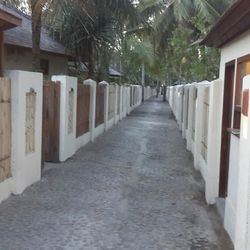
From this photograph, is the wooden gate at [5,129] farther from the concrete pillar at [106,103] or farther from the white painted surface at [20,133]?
the concrete pillar at [106,103]

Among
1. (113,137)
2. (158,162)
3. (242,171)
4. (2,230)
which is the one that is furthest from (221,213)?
(113,137)

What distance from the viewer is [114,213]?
6750 mm

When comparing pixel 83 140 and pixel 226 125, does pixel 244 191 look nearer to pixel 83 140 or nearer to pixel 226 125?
pixel 226 125

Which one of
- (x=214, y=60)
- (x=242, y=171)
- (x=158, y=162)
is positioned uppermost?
(x=214, y=60)

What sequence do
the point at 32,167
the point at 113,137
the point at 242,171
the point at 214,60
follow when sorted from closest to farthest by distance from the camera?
the point at 242,171, the point at 32,167, the point at 113,137, the point at 214,60

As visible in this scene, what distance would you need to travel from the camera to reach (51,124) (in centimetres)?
1065

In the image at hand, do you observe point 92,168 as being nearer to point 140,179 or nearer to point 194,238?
point 140,179

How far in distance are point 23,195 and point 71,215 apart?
127cm

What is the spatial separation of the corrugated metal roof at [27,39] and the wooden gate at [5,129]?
7897 mm

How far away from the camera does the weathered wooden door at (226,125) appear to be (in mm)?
7297

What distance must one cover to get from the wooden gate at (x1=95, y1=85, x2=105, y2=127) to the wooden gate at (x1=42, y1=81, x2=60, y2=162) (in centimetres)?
500

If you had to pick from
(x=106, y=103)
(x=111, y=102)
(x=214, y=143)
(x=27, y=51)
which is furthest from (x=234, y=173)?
(x=111, y=102)

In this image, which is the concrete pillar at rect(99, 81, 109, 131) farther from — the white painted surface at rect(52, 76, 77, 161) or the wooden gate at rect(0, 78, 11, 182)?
the wooden gate at rect(0, 78, 11, 182)

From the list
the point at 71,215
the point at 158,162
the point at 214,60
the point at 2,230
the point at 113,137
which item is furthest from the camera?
the point at 214,60
